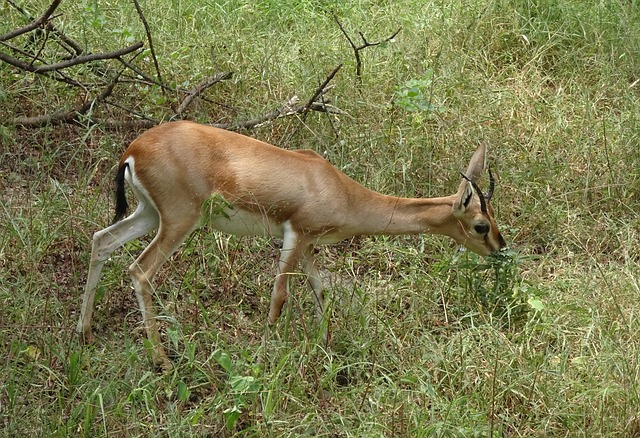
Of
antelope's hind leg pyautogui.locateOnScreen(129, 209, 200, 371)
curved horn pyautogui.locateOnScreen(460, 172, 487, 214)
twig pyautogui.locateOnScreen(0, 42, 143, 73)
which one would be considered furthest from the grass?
twig pyautogui.locateOnScreen(0, 42, 143, 73)

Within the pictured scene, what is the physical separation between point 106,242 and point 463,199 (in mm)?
1849

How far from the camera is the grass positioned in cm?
465

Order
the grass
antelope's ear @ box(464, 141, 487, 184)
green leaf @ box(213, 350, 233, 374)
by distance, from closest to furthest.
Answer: green leaf @ box(213, 350, 233, 374)
the grass
antelope's ear @ box(464, 141, 487, 184)

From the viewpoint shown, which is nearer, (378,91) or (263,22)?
(378,91)

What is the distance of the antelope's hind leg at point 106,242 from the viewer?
542 cm

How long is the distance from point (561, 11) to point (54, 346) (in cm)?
507

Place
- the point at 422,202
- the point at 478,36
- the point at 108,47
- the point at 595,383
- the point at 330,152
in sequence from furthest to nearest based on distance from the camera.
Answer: the point at 478,36
the point at 108,47
the point at 330,152
the point at 422,202
the point at 595,383

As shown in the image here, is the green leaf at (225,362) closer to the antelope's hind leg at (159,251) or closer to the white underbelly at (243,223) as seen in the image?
the antelope's hind leg at (159,251)

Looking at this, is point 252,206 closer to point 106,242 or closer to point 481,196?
point 106,242

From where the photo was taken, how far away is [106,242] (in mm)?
5637

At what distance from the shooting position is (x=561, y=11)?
8.38m

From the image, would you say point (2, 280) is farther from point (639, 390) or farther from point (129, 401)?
point (639, 390)

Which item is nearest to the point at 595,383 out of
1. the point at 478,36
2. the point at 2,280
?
the point at 2,280

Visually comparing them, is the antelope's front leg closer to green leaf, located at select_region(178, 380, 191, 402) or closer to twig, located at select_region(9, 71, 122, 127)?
green leaf, located at select_region(178, 380, 191, 402)
